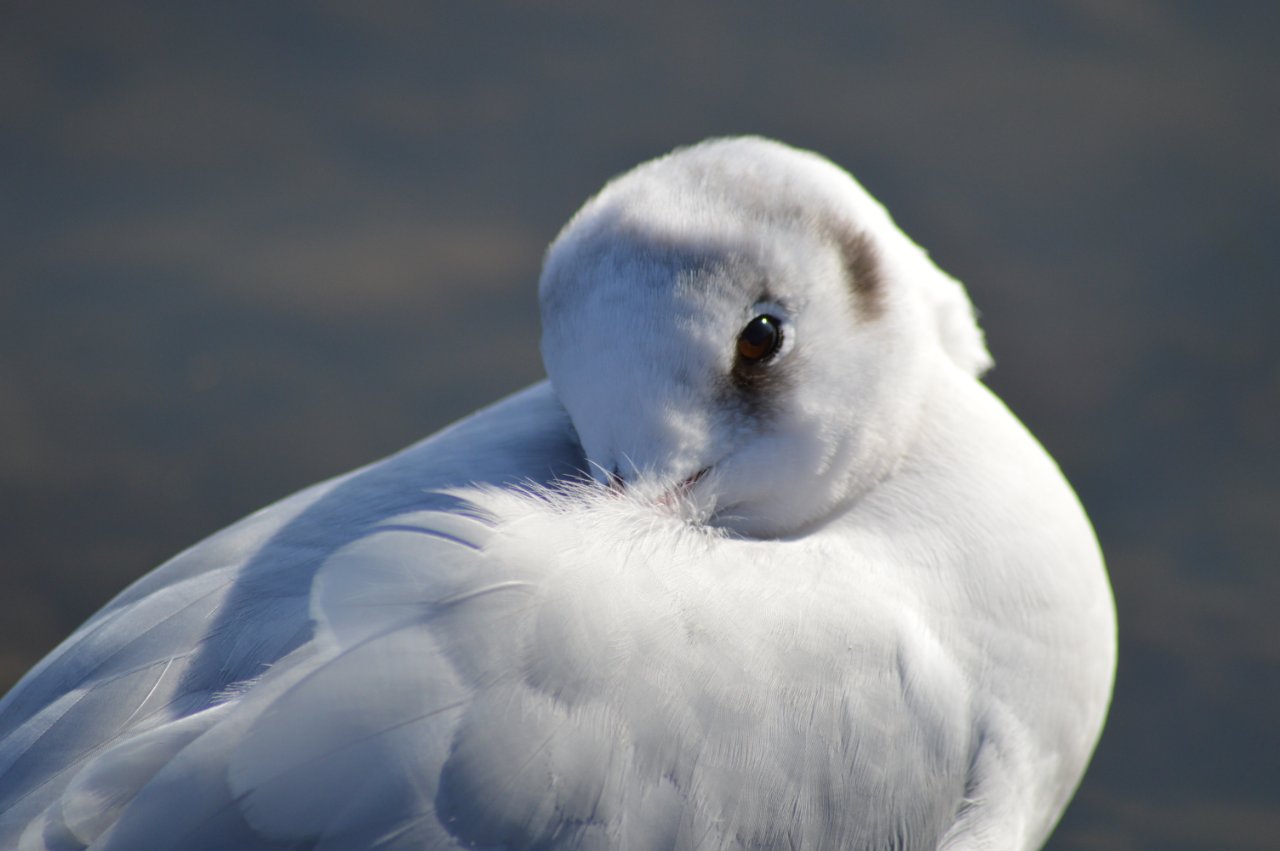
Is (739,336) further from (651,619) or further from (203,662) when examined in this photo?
(203,662)

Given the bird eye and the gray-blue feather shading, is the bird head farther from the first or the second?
the gray-blue feather shading

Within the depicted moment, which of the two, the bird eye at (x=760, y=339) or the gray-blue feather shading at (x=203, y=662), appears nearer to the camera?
the gray-blue feather shading at (x=203, y=662)

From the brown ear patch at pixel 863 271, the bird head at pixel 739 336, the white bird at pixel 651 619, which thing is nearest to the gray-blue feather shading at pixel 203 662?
the white bird at pixel 651 619

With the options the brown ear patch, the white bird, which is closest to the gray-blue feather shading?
the white bird

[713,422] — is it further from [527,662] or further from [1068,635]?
[1068,635]

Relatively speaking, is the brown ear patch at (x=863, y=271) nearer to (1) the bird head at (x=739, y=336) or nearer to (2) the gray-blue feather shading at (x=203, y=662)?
(1) the bird head at (x=739, y=336)

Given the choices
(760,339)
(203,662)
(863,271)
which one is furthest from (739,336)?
(203,662)

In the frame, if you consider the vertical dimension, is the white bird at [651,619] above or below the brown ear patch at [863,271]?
below

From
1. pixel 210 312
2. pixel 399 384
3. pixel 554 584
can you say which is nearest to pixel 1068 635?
pixel 554 584
